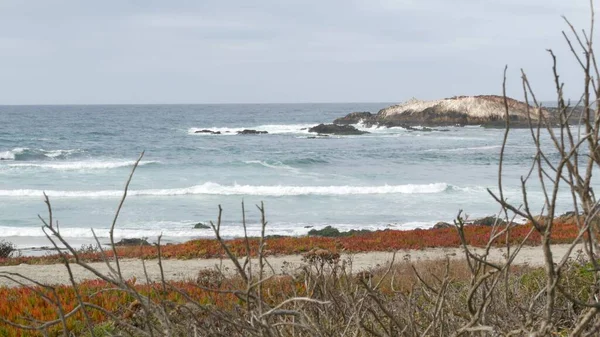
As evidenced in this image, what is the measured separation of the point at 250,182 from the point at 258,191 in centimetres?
357

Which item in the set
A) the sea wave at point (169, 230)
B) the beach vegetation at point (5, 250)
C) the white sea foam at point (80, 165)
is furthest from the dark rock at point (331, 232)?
the white sea foam at point (80, 165)

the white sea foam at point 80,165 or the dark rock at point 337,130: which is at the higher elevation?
the dark rock at point 337,130

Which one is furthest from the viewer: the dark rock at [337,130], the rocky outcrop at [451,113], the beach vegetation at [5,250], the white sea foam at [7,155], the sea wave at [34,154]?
the rocky outcrop at [451,113]

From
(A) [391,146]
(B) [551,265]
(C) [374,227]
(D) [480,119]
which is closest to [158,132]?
(A) [391,146]

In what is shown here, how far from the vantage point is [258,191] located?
3203 centimetres

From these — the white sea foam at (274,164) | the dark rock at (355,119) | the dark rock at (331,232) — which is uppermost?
the dark rock at (355,119)

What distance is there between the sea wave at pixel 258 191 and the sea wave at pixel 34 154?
1823cm

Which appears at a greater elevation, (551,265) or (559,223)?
(551,265)

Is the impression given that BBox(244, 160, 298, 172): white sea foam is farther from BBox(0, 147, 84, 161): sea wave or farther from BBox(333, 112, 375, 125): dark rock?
BBox(333, 112, 375, 125): dark rock

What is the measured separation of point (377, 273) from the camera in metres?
10.1

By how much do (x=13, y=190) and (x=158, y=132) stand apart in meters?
46.3

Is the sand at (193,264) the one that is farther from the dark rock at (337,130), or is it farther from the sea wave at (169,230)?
the dark rock at (337,130)

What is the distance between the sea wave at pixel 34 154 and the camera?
48.4 meters

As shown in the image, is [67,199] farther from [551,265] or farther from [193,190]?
[551,265]
